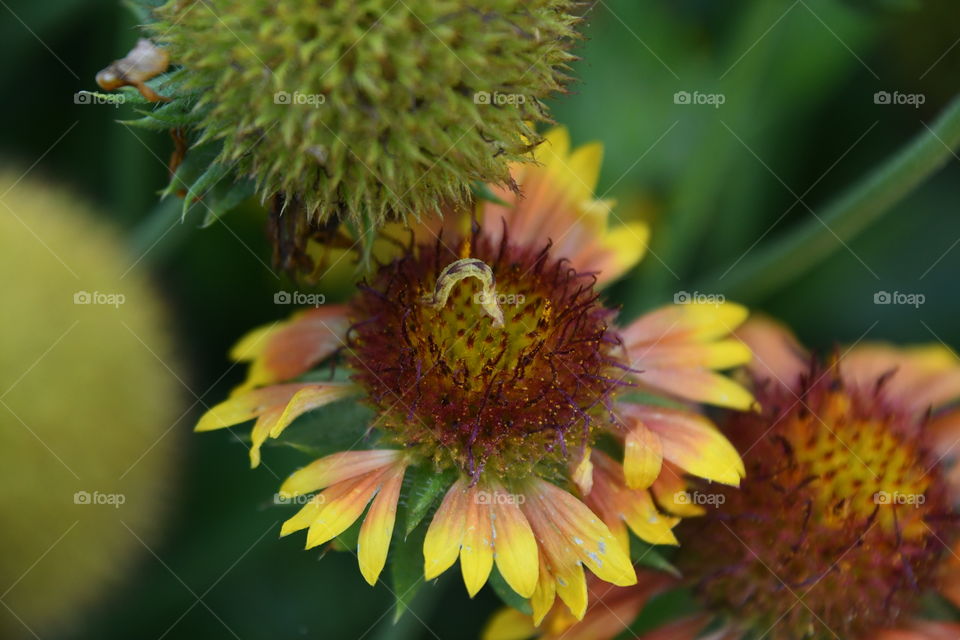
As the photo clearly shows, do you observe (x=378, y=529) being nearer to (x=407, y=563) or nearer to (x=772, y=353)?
(x=407, y=563)

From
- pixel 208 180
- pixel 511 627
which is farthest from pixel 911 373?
pixel 208 180

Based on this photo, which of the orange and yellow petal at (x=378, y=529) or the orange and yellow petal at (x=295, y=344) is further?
the orange and yellow petal at (x=295, y=344)

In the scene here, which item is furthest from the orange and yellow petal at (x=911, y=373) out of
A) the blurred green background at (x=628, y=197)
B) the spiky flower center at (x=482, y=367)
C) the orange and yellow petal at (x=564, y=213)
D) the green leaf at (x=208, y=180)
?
the green leaf at (x=208, y=180)

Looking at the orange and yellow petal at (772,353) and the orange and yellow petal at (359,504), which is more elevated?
the orange and yellow petal at (359,504)

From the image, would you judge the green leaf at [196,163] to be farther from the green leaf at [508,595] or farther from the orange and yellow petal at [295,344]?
the green leaf at [508,595]

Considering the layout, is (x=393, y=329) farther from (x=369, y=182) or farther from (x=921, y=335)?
(x=921, y=335)
